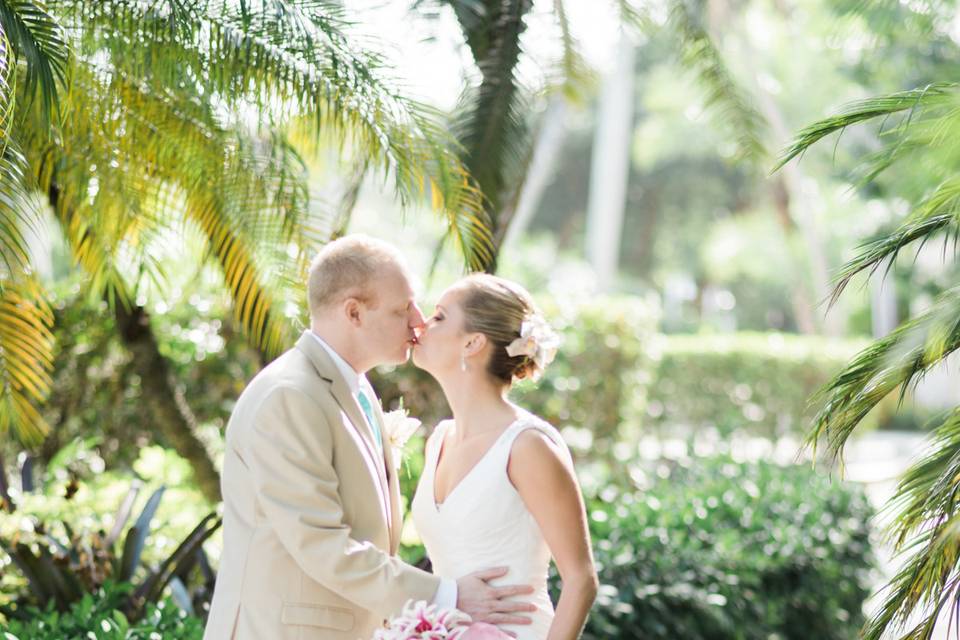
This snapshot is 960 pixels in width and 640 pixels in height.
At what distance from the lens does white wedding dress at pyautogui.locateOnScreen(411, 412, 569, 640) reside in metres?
3.41

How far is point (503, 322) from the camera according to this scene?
355cm

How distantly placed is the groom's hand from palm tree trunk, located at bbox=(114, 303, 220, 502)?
414 cm

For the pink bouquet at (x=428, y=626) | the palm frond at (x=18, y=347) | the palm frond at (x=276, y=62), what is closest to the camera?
the pink bouquet at (x=428, y=626)

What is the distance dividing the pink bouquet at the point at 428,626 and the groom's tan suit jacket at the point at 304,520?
0.11 metres

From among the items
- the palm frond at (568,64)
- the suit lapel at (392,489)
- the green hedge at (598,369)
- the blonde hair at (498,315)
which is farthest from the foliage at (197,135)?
the green hedge at (598,369)

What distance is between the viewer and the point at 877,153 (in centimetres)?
369

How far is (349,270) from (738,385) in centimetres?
1468

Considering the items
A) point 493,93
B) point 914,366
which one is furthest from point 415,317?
point 493,93

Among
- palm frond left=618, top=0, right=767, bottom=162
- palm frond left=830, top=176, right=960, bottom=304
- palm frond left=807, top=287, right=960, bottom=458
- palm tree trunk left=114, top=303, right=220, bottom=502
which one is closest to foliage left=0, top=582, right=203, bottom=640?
palm tree trunk left=114, top=303, right=220, bottom=502

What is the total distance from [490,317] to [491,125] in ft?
11.0

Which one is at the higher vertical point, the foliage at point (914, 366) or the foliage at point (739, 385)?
the foliage at point (914, 366)

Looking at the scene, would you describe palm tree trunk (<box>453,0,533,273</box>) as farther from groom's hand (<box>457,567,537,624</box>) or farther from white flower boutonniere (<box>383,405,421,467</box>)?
groom's hand (<box>457,567,537,624</box>)

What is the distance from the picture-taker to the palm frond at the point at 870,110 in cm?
331

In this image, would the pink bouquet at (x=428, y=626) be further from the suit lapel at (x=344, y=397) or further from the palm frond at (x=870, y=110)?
the palm frond at (x=870, y=110)
